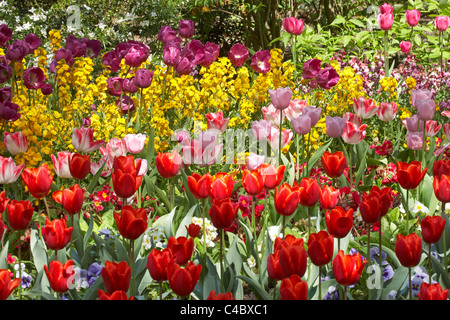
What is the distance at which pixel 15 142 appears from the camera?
8.48 feet

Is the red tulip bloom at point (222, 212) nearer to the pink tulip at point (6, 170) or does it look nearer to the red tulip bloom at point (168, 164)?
the red tulip bloom at point (168, 164)

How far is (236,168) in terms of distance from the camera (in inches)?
128

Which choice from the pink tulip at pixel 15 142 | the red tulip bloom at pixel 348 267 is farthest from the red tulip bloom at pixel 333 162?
the pink tulip at pixel 15 142

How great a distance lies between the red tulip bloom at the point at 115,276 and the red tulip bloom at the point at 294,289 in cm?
38

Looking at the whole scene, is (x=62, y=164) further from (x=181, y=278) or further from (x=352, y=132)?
(x=352, y=132)

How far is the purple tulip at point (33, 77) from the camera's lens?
11.0 ft

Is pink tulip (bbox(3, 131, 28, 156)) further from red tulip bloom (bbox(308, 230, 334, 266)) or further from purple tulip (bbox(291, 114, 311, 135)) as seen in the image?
red tulip bloom (bbox(308, 230, 334, 266))

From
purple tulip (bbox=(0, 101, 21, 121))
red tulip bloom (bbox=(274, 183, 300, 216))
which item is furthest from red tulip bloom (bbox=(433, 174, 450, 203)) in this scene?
purple tulip (bbox=(0, 101, 21, 121))

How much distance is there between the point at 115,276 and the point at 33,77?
2254 mm

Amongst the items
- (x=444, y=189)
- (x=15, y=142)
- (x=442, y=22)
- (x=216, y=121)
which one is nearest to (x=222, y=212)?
(x=444, y=189)
